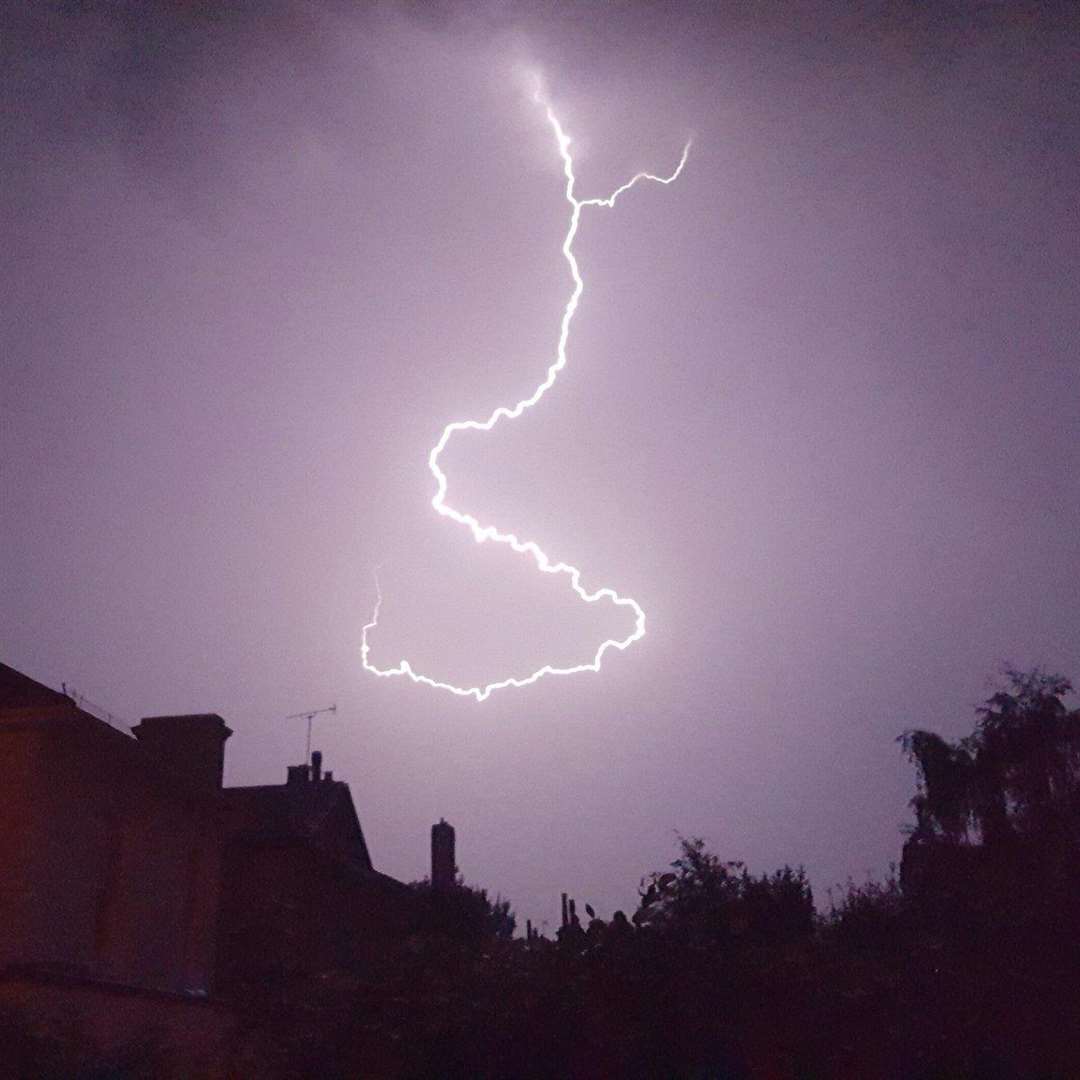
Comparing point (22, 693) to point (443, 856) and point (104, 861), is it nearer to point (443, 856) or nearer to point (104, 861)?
point (104, 861)

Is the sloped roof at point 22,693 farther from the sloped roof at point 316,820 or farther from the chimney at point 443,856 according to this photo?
the chimney at point 443,856

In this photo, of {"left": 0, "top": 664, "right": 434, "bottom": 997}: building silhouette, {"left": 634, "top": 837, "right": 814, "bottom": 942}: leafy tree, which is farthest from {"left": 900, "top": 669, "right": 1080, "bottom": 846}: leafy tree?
{"left": 0, "top": 664, "right": 434, "bottom": 997}: building silhouette

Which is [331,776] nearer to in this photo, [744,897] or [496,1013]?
[744,897]

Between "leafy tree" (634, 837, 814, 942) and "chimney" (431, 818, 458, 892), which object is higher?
"chimney" (431, 818, 458, 892)

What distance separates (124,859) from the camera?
1639cm

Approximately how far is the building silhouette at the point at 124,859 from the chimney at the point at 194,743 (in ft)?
0.07

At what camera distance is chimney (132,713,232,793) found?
66.8ft

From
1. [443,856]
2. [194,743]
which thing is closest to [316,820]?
[443,856]

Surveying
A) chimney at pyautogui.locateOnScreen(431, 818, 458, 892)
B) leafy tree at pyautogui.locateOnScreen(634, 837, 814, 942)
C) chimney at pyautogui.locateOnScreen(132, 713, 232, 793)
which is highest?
chimney at pyautogui.locateOnScreen(431, 818, 458, 892)

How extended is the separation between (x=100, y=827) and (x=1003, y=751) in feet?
67.3

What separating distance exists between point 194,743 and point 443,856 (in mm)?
16608

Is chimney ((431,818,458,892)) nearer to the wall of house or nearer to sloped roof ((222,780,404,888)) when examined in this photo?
sloped roof ((222,780,404,888))

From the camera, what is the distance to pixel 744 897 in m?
17.7

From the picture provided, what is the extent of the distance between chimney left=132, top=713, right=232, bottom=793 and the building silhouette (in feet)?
0.07
